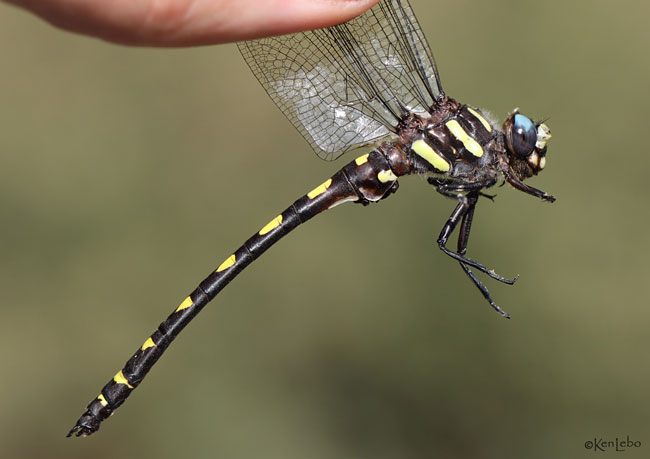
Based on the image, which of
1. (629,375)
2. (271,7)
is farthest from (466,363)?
(271,7)

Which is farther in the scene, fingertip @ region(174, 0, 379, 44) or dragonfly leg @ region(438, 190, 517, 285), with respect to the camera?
dragonfly leg @ region(438, 190, 517, 285)

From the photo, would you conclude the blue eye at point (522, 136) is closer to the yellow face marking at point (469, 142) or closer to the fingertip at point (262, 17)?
the yellow face marking at point (469, 142)

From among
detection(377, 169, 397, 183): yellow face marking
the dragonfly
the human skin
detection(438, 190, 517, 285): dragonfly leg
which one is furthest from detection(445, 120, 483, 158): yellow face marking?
the human skin

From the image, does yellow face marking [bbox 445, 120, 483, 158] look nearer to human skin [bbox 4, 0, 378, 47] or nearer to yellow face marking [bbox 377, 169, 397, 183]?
yellow face marking [bbox 377, 169, 397, 183]

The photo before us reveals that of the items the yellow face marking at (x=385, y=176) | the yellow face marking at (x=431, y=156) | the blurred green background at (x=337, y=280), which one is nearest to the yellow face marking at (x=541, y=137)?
the yellow face marking at (x=431, y=156)

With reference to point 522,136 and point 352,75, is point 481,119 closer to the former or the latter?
point 522,136

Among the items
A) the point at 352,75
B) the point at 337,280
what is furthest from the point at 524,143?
the point at 337,280

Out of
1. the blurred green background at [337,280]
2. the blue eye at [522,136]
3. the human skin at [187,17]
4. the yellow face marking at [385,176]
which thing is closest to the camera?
the human skin at [187,17]
